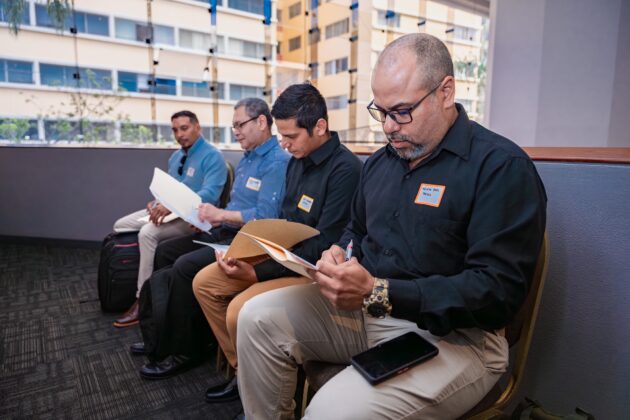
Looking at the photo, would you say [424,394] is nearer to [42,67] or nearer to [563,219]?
[563,219]

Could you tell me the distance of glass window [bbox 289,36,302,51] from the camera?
19.5 feet

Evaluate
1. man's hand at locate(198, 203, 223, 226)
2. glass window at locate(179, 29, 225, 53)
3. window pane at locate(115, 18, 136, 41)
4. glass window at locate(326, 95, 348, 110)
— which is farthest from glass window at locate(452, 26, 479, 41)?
man's hand at locate(198, 203, 223, 226)

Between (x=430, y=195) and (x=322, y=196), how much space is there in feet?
2.09

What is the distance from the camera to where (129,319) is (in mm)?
2395

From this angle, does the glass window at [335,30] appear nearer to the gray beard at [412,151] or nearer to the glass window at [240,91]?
the glass window at [240,91]

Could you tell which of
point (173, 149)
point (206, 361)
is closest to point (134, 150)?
point (173, 149)

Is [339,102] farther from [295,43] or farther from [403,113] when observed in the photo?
[403,113]

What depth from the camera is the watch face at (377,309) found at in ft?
2.97

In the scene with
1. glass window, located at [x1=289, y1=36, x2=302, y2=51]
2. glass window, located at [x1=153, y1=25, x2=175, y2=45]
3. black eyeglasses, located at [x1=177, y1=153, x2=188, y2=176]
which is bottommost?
black eyeglasses, located at [x1=177, y1=153, x2=188, y2=176]

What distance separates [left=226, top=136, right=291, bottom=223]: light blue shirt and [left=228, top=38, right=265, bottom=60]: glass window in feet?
10.9

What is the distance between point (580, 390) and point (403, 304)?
0.69 m

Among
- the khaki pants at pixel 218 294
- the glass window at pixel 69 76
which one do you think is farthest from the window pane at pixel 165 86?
the khaki pants at pixel 218 294

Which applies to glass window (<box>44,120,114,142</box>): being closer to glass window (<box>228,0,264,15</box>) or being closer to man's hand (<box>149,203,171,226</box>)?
glass window (<box>228,0,264,15</box>)

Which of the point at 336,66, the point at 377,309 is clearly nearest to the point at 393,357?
the point at 377,309
